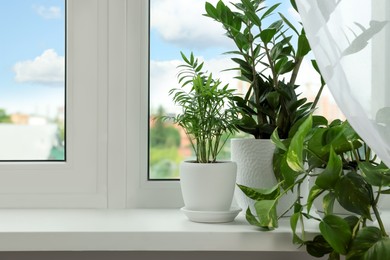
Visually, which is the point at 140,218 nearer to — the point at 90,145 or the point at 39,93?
the point at 90,145

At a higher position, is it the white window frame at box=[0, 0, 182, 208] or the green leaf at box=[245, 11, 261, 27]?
the green leaf at box=[245, 11, 261, 27]

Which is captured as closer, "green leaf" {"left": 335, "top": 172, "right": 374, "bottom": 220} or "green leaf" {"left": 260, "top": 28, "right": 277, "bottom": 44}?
"green leaf" {"left": 335, "top": 172, "right": 374, "bottom": 220}

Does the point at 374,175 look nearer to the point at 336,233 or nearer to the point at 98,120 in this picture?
the point at 336,233

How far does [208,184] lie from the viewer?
55.1 inches

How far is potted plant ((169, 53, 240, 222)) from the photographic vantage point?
4.60ft

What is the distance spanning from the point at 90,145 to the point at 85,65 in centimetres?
20

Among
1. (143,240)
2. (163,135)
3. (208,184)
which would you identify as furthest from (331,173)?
(163,135)

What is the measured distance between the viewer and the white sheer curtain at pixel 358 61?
1181 mm

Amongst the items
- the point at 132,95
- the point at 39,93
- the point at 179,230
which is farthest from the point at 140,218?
the point at 39,93

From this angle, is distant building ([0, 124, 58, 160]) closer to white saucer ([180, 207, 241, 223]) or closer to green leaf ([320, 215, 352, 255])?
white saucer ([180, 207, 241, 223])

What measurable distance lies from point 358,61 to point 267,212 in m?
0.33

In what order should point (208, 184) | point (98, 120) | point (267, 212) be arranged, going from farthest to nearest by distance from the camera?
point (98, 120) → point (208, 184) → point (267, 212)

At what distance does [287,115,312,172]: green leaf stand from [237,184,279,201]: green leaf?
84 millimetres

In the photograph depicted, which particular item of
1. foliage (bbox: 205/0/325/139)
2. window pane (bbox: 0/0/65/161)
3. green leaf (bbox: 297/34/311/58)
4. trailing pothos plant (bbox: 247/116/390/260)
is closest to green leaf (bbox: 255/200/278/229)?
trailing pothos plant (bbox: 247/116/390/260)
